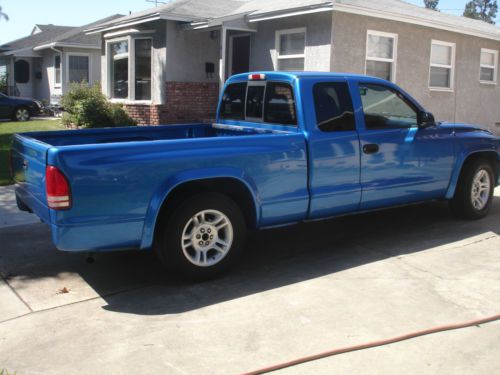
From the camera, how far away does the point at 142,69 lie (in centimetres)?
1542

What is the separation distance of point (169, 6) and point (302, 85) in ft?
34.6

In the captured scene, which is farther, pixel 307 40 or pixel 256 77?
pixel 307 40

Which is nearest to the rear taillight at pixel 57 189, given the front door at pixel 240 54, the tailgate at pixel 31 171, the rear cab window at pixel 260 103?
the tailgate at pixel 31 171

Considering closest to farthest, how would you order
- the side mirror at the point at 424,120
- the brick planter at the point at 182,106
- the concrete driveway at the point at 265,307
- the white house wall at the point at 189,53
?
the concrete driveway at the point at 265,307 < the side mirror at the point at 424,120 < the white house wall at the point at 189,53 < the brick planter at the point at 182,106

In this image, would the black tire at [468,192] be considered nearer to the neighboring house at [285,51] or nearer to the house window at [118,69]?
the neighboring house at [285,51]

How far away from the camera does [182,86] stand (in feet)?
48.2

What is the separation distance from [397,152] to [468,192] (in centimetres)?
148

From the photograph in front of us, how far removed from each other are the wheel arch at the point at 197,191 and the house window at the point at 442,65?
37.4ft

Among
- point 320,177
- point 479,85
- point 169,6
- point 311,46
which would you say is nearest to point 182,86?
point 169,6

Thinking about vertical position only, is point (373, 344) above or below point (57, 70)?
below

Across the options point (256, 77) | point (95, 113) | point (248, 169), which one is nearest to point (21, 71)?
point (95, 113)

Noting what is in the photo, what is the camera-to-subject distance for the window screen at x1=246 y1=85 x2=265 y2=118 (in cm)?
607

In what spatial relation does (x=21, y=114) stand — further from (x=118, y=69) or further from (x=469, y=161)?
(x=469, y=161)

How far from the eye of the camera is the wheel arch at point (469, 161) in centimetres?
664
